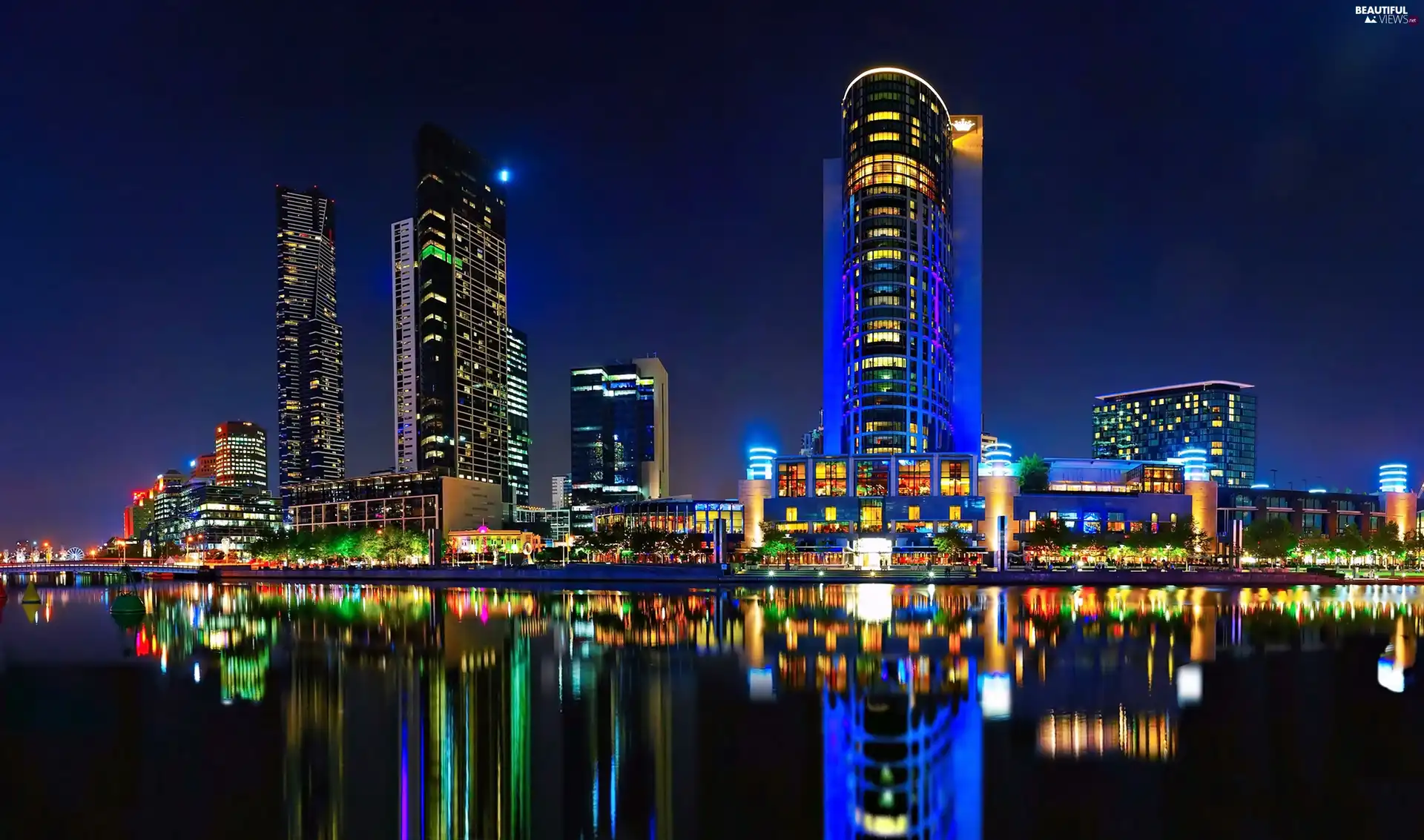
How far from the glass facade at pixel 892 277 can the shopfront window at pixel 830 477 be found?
500cm

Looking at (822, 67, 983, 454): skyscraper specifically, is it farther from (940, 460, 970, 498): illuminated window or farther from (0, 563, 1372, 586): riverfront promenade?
(0, 563, 1372, 586): riverfront promenade

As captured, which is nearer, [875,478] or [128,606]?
[128,606]

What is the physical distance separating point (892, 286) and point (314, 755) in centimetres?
12650

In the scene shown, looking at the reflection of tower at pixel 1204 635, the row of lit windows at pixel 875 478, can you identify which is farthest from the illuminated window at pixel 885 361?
the reflection of tower at pixel 1204 635

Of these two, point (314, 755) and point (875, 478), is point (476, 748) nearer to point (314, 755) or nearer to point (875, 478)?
point (314, 755)

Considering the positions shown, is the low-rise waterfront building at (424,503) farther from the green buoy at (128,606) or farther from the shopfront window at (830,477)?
the green buoy at (128,606)

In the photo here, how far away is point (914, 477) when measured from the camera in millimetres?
129500

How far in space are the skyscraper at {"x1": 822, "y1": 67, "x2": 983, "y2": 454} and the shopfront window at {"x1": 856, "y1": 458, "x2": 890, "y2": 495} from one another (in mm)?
2528

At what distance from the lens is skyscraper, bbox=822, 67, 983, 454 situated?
443 feet

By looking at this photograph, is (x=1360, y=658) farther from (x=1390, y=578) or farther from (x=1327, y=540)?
(x=1327, y=540)

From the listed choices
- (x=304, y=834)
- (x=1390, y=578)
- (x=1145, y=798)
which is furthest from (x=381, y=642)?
(x=1390, y=578)

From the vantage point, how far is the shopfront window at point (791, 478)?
438 feet

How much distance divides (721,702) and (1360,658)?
2814 centimetres

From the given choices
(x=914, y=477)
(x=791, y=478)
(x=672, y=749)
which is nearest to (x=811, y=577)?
(x=791, y=478)
